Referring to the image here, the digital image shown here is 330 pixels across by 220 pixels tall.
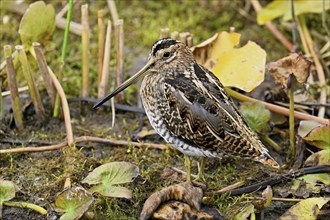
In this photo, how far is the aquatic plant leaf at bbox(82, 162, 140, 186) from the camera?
150 inches

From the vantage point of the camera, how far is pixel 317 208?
144 inches

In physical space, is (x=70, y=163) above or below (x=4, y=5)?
below

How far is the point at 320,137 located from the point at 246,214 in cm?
77

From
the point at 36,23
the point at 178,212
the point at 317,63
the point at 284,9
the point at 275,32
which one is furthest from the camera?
the point at 275,32

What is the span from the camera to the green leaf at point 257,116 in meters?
4.36

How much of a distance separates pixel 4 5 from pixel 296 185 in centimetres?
289

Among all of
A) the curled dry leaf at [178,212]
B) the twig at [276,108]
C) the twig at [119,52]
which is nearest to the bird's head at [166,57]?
the twig at [276,108]

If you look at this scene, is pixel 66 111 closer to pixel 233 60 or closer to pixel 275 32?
pixel 233 60

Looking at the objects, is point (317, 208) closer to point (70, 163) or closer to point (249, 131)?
point (249, 131)

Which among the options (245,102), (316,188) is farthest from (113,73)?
(316,188)

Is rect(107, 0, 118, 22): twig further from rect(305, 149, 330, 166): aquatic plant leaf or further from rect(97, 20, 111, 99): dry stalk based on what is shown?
rect(305, 149, 330, 166): aquatic plant leaf

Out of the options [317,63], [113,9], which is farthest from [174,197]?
[113,9]

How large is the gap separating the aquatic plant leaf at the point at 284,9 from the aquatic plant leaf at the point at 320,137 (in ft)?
4.39

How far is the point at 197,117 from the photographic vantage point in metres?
3.91
